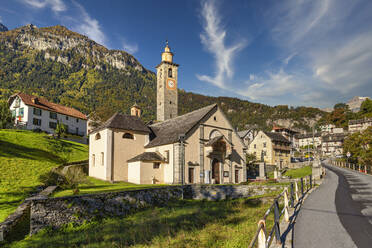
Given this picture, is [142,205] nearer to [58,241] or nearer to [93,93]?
[58,241]

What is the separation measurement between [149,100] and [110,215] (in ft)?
531

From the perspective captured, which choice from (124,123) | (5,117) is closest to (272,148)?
(124,123)

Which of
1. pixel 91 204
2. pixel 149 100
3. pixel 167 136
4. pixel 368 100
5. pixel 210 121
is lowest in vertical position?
pixel 91 204

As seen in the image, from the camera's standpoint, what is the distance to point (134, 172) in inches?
1130

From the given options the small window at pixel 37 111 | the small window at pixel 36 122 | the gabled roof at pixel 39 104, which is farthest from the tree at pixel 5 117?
the small window at pixel 37 111

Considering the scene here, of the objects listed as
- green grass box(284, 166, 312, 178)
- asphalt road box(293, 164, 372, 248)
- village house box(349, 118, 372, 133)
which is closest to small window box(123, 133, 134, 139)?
asphalt road box(293, 164, 372, 248)

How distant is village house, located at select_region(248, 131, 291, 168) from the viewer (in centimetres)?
6278

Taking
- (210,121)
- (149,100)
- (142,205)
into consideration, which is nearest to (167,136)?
(210,121)

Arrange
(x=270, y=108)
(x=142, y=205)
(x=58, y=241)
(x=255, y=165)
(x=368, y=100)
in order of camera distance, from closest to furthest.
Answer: (x=58, y=241)
(x=142, y=205)
(x=255, y=165)
(x=368, y=100)
(x=270, y=108)

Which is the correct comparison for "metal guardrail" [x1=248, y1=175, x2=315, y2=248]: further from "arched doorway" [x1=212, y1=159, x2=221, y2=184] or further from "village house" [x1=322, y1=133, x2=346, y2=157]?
"village house" [x1=322, y1=133, x2=346, y2=157]

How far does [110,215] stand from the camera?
51.1ft

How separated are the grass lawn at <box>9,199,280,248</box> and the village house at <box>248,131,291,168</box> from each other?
49.9 meters

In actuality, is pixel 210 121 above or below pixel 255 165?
above

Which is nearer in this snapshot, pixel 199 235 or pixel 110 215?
pixel 199 235
